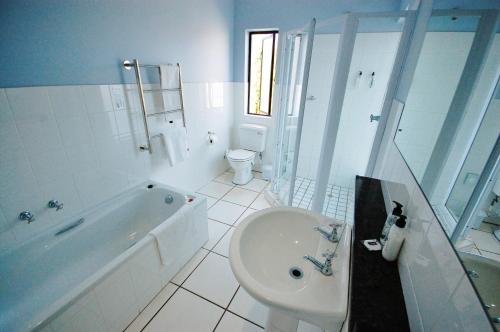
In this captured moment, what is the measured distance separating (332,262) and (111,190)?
190 cm

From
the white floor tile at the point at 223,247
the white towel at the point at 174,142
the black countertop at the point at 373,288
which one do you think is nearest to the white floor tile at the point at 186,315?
the white floor tile at the point at 223,247

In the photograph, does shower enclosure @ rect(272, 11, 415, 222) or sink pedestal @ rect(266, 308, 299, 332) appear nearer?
sink pedestal @ rect(266, 308, 299, 332)

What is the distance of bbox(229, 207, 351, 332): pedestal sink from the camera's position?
2.34ft

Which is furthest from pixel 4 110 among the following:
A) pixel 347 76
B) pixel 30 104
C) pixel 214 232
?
pixel 347 76

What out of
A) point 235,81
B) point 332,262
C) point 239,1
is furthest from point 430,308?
point 239,1

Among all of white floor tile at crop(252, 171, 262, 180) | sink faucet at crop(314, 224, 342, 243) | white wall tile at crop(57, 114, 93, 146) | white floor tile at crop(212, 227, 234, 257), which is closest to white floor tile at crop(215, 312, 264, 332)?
white floor tile at crop(212, 227, 234, 257)

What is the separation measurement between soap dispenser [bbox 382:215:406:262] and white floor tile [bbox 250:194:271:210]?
1.95m

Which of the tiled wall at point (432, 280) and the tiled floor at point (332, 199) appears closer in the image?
the tiled wall at point (432, 280)

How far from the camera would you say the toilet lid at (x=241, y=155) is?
3053 mm

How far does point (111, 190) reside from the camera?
6.38 ft

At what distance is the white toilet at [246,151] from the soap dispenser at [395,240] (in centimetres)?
231

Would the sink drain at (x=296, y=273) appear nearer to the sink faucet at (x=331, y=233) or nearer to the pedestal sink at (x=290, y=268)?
the pedestal sink at (x=290, y=268)

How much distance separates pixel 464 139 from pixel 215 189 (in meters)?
2.76

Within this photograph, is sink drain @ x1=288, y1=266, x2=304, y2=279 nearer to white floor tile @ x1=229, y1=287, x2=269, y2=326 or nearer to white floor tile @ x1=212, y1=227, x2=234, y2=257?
white floor tile @ x1=229, y1=287, x2=269, y2=326
